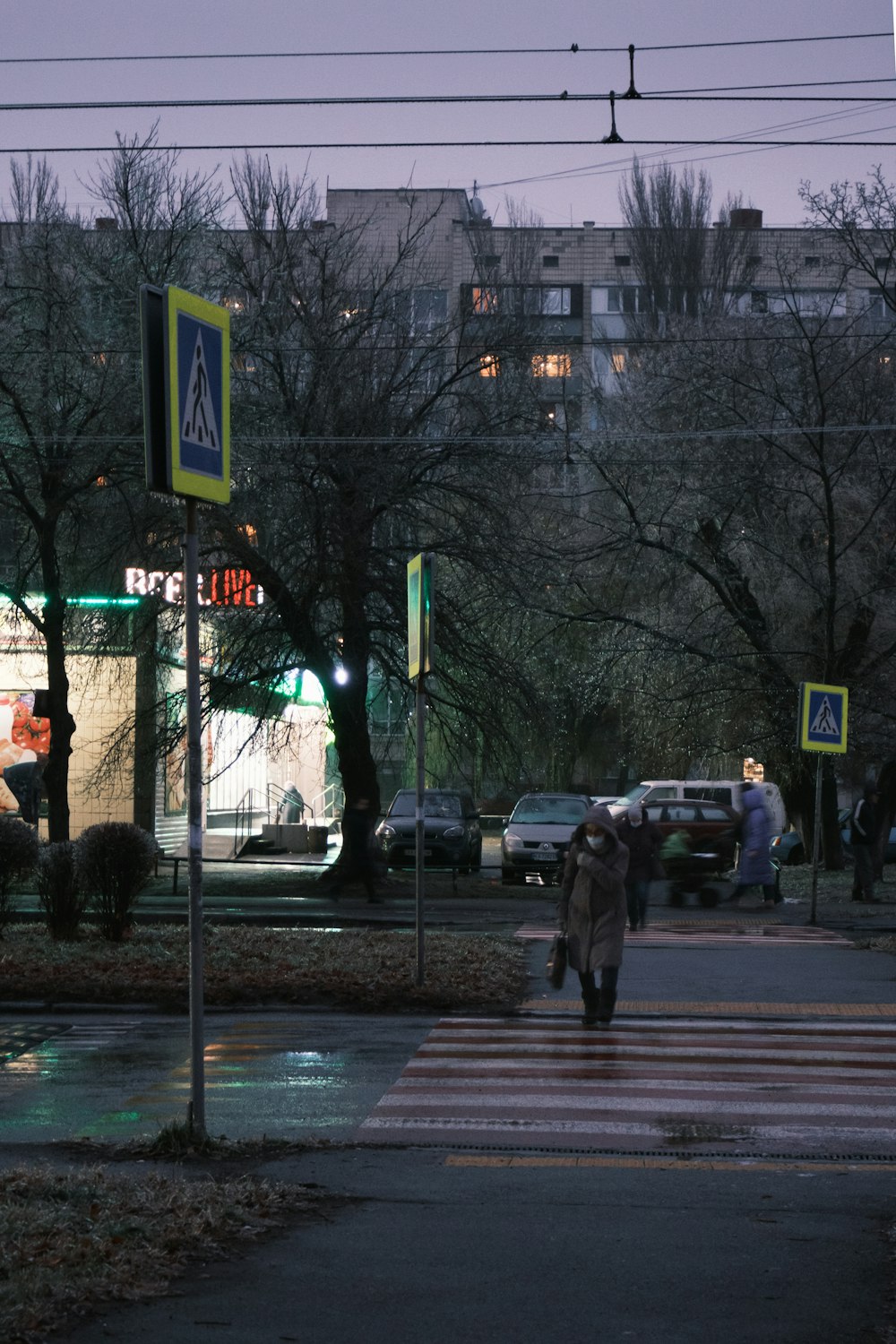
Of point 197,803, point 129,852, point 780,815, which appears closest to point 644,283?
point 780,815

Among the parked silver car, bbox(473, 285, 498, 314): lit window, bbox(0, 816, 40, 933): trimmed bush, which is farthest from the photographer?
the parked silver car

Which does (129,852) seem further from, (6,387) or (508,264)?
(508,264)

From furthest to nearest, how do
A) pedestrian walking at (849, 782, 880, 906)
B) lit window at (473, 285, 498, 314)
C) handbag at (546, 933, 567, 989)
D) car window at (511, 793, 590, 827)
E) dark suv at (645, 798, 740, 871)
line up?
1. car window at (511, 793, 590, 827)
2. dark suv at (645, 798, 740, 871)
3. lit window at (473, 285, 498, 314)
4. pedestrian walking at (849, 782, 880, 906)
5. handbag at (546, 933, 567, 989)

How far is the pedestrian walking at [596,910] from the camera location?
1195 centimetres

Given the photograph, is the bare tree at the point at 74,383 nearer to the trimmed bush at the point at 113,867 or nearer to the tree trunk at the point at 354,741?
the tree trunk at the point at 354,741

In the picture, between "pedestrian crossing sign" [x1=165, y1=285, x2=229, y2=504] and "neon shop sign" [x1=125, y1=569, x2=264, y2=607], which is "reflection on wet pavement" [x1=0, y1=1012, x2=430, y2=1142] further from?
"neon shop sign" [x1=125, y1=569, x2=264, y2=607]

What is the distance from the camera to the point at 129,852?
15469 mm

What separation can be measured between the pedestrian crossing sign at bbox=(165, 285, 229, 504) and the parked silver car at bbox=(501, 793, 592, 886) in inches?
887

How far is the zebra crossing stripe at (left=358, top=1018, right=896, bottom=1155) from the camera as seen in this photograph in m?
8.15

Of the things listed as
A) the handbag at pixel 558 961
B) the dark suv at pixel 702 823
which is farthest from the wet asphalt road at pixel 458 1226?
the dark suv at pixel 702 823

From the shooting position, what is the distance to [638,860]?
2086cm

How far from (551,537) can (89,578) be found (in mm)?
8952

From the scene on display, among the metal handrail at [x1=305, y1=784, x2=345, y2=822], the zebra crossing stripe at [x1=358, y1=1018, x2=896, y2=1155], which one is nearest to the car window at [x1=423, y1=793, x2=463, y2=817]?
the metal handrail at [x1=305, y1=784, x2=345, y2=822]

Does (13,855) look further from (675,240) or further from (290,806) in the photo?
(675,240)
